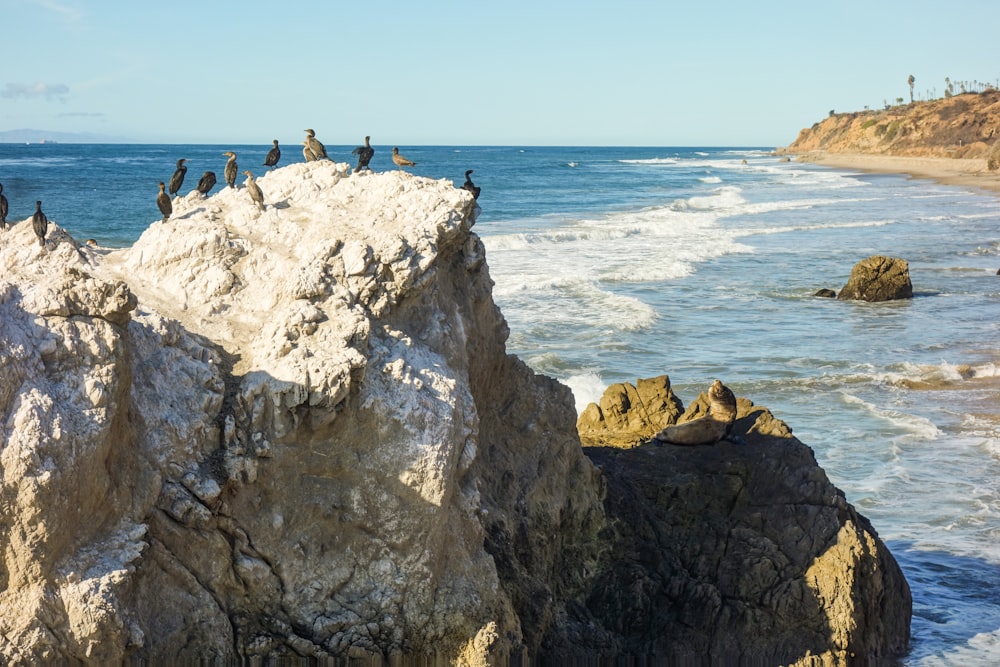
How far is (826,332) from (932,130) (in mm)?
86734

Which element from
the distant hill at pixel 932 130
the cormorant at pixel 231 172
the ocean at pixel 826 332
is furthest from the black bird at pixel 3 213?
the distant hill at pixel 932 130

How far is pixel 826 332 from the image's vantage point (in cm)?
2333

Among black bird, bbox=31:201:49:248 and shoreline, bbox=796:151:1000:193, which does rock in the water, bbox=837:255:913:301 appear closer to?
black bird, bbox=31:201:49:248

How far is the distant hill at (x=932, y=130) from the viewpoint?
92.4 metres

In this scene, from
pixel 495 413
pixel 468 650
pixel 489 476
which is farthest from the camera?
pixel 495 413

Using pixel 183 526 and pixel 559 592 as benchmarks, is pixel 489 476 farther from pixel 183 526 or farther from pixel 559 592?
pixel 183 526

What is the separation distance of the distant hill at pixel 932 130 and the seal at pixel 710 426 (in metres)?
84.1

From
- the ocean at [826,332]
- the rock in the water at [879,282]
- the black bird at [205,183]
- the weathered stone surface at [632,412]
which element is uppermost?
the black bird at [205,183]

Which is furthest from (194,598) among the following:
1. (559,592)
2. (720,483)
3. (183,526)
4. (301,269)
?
(720,483)

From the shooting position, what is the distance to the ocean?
1235 cm

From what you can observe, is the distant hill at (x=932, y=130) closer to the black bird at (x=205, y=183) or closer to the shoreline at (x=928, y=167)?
the shoreline at (x=928, y=167)

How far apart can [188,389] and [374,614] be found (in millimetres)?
1586

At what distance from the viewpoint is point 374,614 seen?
6191mm

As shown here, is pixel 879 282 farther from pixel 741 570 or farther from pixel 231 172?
pixel 231 172
